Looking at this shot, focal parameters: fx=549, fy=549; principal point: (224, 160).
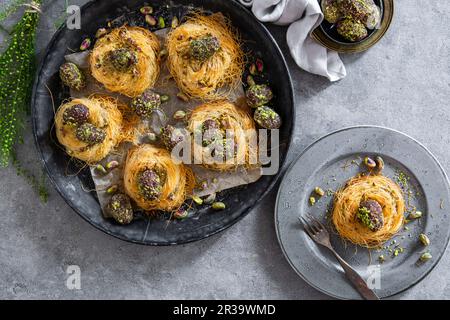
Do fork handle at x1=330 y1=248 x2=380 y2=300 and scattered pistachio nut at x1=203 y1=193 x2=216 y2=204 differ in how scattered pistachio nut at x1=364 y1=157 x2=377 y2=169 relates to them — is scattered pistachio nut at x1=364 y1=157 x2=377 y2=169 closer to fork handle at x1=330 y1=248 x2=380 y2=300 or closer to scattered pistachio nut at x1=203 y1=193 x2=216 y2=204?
fork handle at x1=330 y1=248 x2=380 y2=300

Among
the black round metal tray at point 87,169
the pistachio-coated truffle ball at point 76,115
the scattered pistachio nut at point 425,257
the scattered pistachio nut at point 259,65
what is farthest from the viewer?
the scattered pistachio nut at point 425,257

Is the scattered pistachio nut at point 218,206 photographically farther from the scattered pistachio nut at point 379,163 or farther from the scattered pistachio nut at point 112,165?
the scattered pistachio nut at point 379,163

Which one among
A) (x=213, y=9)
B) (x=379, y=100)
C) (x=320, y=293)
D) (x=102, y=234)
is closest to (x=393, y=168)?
(x=379, y=100)

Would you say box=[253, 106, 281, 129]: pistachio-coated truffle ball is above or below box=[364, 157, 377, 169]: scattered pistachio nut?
above

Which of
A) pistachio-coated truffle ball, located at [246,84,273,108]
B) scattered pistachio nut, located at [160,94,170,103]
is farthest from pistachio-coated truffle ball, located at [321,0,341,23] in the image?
scattered pistachio nut, located at [160,94,170,103]

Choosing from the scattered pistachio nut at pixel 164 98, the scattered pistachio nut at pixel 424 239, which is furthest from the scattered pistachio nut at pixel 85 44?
the scattered pistachio nut at pixel 424 239
